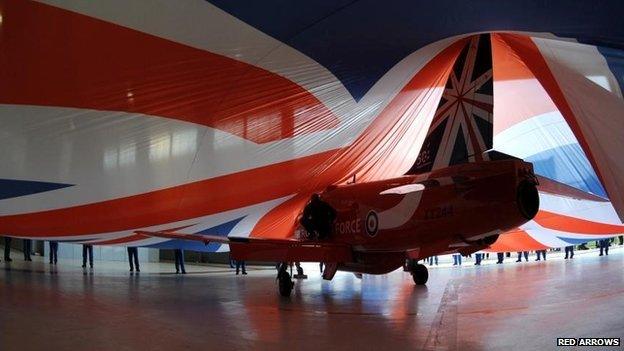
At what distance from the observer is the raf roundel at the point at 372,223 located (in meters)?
6.61

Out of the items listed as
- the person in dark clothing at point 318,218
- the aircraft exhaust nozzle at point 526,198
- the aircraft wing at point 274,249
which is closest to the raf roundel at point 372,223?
the aircraft wing at point 274,249

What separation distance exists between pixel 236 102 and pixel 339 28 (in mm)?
1387

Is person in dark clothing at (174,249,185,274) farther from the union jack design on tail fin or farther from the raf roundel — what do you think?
the union jack design on tail fin

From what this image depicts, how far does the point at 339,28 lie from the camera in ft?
13.3

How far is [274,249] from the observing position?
6703 millimetres

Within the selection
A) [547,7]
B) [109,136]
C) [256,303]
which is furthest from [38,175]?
[547,7]

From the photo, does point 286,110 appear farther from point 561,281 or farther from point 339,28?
point 561,281

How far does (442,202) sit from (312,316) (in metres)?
1.86

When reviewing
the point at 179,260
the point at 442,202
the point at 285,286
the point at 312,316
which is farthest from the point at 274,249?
the point at 179,260

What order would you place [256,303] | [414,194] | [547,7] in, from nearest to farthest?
[547,7], [414,194], [256,303]

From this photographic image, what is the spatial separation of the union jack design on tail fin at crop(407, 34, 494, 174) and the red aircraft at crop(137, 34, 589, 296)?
1 centimetres

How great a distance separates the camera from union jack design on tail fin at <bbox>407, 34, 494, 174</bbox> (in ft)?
17.5

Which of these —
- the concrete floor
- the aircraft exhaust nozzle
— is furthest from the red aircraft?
the concrete floor

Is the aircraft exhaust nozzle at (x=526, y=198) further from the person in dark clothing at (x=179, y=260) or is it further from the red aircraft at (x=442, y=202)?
the person in dark clothing at (x=179, y=260)
